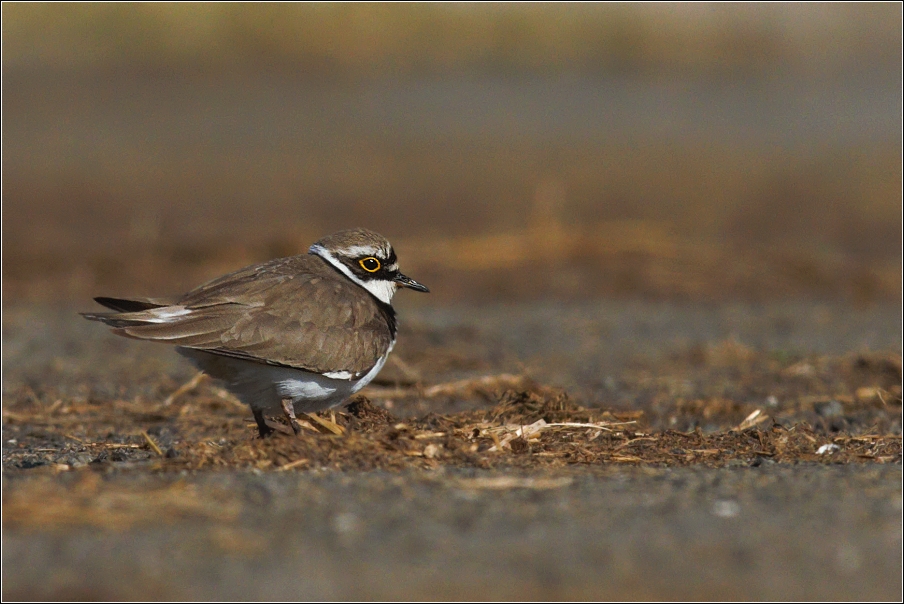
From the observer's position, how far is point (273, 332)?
6430 mm

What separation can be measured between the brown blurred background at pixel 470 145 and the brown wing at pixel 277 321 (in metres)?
7.41

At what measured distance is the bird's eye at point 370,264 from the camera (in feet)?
24.6

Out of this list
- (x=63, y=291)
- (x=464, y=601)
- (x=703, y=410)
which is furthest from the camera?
(x=63, y=291)

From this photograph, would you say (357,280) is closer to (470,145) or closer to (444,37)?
(470,145)

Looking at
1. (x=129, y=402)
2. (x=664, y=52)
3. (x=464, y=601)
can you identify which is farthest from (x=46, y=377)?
(x=664, y=52)

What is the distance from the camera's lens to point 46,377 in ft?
31.6

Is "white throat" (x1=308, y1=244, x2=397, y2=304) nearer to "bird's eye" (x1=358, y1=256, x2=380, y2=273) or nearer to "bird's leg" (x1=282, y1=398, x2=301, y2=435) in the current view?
"bird's eye" (x1=358, y1=256, x2=380, y2=273)

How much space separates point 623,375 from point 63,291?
720 centimetres

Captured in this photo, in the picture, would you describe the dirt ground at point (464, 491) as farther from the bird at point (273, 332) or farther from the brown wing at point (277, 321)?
the brown wing at point (277, 321)

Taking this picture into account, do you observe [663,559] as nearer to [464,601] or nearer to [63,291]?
[464,601]

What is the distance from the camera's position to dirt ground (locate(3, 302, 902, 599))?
4.02 meters

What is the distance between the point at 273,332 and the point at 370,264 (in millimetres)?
1225

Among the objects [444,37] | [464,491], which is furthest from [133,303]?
[444,37]

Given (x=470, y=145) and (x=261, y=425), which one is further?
(x=470, y=145)
